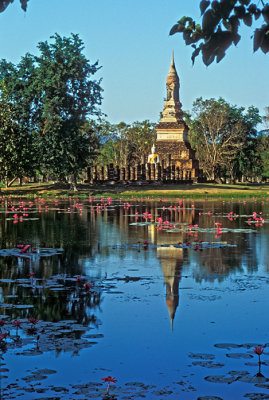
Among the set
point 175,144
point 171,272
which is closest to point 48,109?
point 175,144

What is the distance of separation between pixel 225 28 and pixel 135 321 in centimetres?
409

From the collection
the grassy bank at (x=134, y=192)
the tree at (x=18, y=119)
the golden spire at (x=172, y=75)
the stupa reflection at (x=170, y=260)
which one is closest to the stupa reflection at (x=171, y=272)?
the stupa reflection at (x=170, y=260)

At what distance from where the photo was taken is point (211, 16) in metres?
5.27

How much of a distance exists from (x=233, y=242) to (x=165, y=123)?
7649 cm

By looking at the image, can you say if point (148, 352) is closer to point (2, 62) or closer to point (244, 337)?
point (244, 337)

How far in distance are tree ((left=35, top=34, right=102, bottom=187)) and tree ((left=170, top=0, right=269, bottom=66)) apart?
50.9 metres

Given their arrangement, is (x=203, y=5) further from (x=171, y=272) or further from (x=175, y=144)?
(x=175, y=144)

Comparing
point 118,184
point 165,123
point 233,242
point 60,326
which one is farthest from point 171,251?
point 165,123

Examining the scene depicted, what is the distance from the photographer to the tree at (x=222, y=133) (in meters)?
95.4

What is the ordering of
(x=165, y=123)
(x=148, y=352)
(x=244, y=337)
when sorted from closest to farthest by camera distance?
(x=148, y=352) < (x=244, y=337) < (x=165, y=123)

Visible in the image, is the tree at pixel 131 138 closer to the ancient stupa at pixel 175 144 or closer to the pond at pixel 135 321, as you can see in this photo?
the ancient stupa at pixel 175 144

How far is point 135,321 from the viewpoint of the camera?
26.8 feet

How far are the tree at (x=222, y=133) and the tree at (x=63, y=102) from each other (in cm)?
3668

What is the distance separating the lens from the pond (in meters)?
5.86
